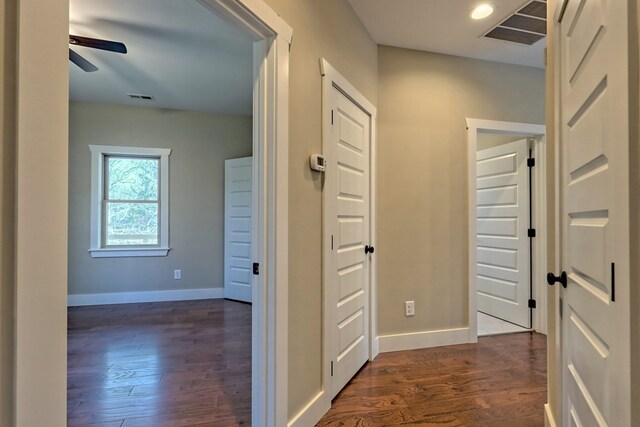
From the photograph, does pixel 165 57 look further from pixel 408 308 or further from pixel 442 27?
pixel 408 308

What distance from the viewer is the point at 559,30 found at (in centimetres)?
145

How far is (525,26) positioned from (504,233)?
1995mm

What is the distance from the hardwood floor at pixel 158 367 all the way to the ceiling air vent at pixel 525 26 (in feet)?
10.7

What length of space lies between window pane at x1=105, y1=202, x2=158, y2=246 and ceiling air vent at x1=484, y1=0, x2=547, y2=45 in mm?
4471

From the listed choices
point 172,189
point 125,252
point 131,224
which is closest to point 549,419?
point 172,189

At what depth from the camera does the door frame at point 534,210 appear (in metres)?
3.02

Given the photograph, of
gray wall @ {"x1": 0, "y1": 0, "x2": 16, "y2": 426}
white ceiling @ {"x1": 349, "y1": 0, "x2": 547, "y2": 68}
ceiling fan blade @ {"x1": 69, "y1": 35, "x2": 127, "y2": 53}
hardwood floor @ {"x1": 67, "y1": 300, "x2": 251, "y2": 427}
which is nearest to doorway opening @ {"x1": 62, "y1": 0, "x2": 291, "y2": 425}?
hardwood floor @ {"x1": 67, "y1": 300, "x2": 251, "y2": 427}

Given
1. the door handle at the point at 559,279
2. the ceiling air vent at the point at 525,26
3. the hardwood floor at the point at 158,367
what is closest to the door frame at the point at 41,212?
the hardwood floor at the point at 158,367

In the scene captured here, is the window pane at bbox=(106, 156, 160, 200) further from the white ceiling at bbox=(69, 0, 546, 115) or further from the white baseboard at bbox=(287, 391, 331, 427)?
the white baseboard at bbox=(287, 391, 331, 427)

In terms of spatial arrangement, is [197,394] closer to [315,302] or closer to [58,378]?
[315,302]

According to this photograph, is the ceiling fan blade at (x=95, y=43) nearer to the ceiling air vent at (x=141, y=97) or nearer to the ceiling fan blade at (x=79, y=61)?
the ceiling fan blade at (x=79, y=61)

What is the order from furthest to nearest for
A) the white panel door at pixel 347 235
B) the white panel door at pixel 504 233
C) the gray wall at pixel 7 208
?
1. the white panel door at pixel 504 233
2. the white panel door at pixel 347 235
3. the gray wall at pixel 7 208

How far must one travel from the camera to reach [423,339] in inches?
115

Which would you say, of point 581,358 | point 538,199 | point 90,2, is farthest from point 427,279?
point 90,2
